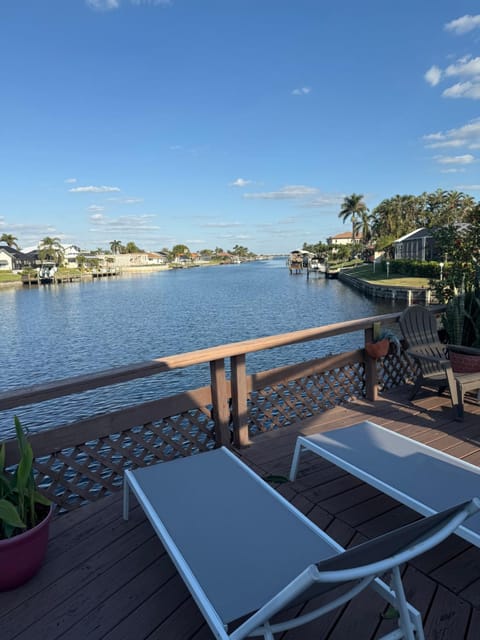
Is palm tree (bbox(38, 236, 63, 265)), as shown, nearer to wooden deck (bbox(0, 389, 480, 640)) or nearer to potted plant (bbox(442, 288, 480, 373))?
potted plant (bbox(442, 288, 480, 373))

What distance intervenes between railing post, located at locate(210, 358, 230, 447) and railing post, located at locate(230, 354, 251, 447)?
70 mm

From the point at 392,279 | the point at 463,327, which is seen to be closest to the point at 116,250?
the point at 392,279

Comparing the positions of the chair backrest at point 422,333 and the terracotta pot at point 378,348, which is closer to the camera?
the terracotta pot at point 378,348

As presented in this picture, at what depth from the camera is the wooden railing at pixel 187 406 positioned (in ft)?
7.62

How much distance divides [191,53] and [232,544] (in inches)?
579

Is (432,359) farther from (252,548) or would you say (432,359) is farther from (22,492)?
(22,492)

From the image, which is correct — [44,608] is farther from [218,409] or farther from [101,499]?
[218,409]

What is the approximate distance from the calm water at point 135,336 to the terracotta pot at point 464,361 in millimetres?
7369

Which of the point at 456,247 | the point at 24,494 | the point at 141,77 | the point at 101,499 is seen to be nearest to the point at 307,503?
the point at 101,499

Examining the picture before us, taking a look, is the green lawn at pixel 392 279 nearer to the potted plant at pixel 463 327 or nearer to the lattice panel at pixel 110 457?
the potted plant at pixel 463 327

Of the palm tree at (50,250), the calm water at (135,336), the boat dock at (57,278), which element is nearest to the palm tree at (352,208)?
the calm water at (135,336)

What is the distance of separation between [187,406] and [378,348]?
6.72 feet

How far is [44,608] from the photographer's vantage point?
1663mm

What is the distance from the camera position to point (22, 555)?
1.72 meters
